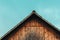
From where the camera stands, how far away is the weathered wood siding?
33094mm

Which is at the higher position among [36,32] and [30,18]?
[30,18]

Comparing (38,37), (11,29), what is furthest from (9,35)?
(38,37)

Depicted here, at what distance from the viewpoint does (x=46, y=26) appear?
3341 cm

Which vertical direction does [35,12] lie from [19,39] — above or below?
above

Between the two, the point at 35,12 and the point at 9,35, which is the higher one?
the point at 35,12

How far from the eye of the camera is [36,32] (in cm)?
3319

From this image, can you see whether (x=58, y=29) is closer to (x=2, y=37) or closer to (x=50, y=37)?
(x=50, y=37)

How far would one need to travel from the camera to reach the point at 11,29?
109ft

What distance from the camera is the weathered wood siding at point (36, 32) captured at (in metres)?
33.1

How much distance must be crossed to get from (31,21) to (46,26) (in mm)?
1624

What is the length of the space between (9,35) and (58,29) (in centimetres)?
498

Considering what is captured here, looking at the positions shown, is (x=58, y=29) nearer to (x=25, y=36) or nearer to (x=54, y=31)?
(x=54, y=31)

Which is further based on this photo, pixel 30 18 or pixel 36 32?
pixel 30 18

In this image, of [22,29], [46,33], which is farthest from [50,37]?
[22,29]
